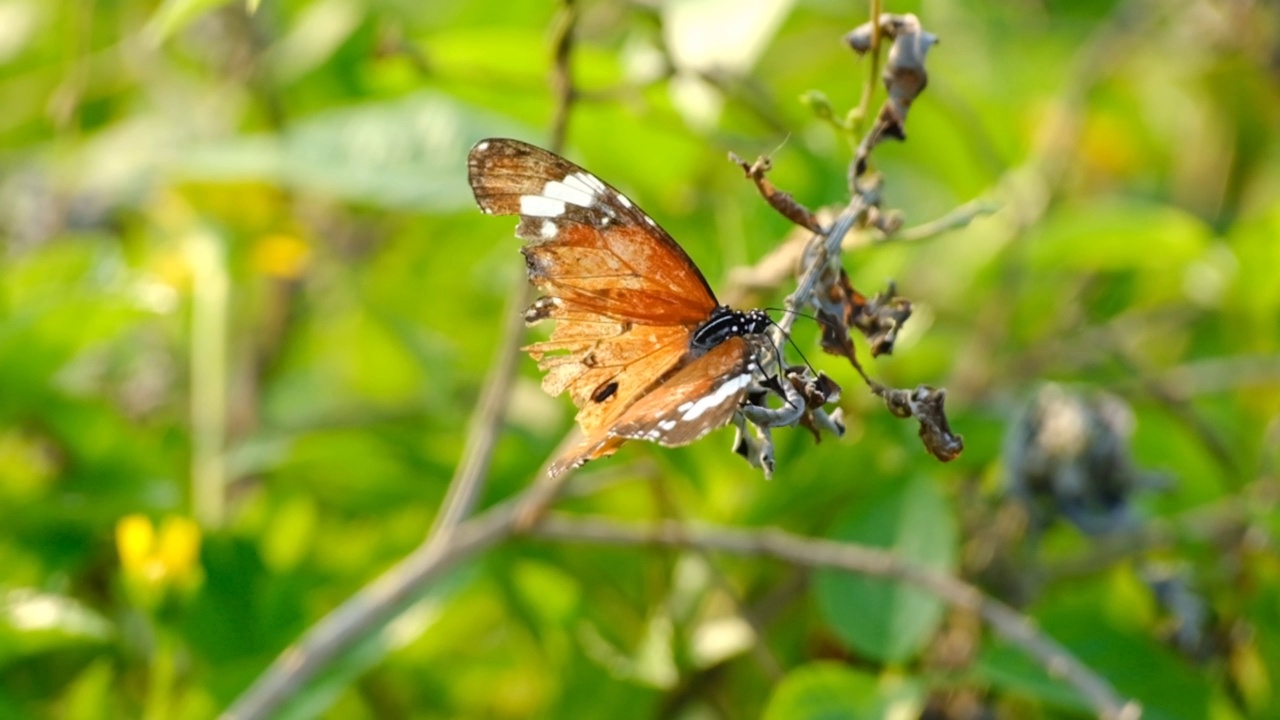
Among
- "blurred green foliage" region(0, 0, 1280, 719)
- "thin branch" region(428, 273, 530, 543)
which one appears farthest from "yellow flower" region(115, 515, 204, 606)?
"thin branch" region(428, 273, 530, 543)

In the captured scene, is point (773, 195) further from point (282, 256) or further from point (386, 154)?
point (282, 256)

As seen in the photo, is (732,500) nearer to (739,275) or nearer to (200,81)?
(739,275)

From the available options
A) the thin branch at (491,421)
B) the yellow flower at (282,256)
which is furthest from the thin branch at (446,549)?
the yellow flower at (282,256)

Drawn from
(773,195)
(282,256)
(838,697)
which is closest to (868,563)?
(838,697)

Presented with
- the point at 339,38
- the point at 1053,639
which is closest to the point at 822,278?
the point at 1053,639

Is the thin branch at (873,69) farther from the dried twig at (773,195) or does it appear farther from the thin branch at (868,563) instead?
the thin branch at (868,563)

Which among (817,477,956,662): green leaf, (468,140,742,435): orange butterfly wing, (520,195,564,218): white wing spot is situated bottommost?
(817,477,956,662): green leaf

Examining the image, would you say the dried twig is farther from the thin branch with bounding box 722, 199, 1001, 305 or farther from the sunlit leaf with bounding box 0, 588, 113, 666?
the sunlit leaf with bounding box 0, 588, 113, 666
